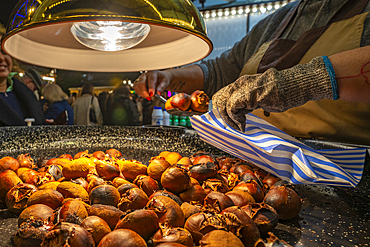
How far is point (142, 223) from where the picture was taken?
542 millimetres

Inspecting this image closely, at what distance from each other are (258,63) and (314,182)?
1260 mm

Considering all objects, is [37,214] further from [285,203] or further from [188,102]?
[188,102]

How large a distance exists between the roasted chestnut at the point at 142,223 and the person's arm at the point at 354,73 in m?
0.76

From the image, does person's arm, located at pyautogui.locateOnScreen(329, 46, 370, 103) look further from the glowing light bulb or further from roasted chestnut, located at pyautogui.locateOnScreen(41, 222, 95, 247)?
roasted chestnut, located at pyautogui.locateOnScreen(41, 222, 95, 247)

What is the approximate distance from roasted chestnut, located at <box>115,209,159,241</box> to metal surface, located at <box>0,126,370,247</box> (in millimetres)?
292

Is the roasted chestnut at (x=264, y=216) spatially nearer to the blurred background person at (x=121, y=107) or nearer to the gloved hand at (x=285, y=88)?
the gloved hand at (x=285, y=88)

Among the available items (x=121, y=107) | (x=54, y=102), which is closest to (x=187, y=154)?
A: (x=54, y=102)

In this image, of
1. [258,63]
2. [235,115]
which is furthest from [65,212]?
[258,63]

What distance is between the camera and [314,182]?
2.27 feet

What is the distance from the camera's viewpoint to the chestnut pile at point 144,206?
1.66 ft

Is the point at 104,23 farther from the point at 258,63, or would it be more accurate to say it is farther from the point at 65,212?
the point at 258,63

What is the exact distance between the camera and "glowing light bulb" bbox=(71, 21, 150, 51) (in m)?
0.84

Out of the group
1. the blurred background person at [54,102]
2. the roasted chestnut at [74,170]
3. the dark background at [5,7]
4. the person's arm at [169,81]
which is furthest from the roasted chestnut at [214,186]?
the blurred background person at [54,102]

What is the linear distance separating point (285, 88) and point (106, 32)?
680 mm
